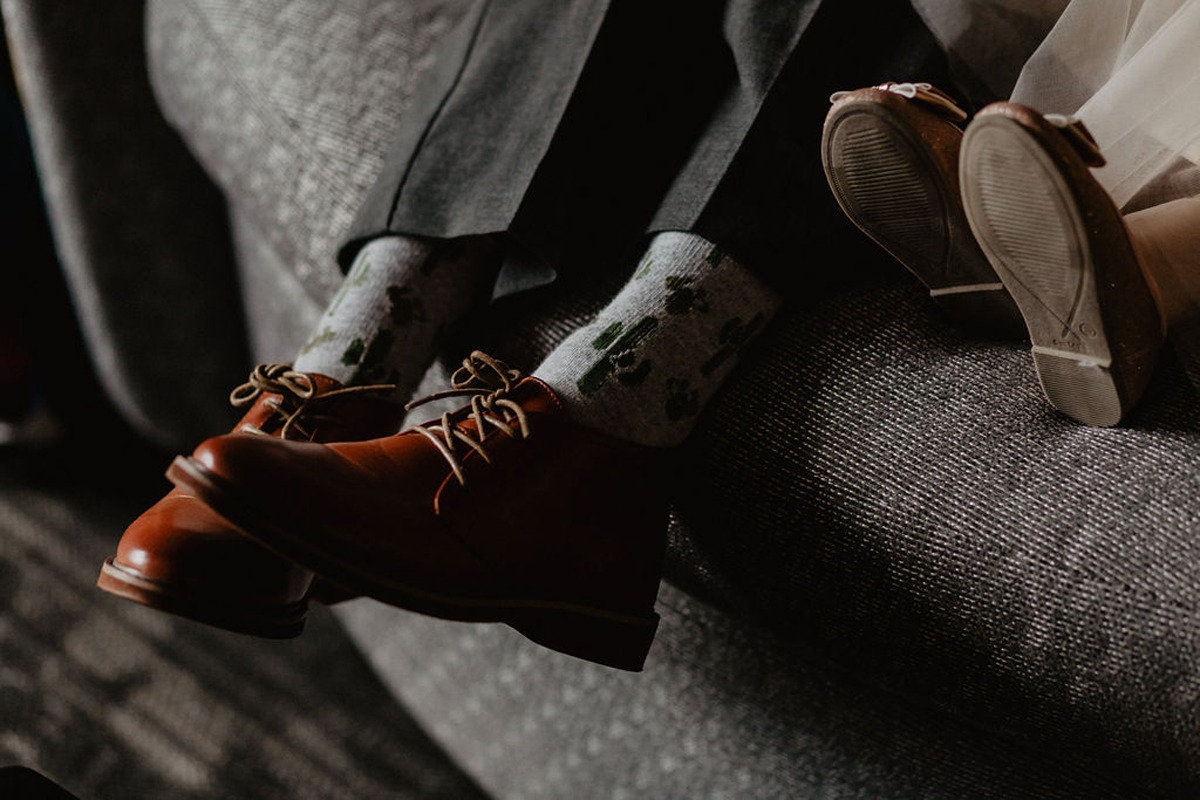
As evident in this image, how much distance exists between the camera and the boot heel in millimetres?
512

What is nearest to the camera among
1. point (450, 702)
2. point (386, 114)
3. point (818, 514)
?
point (818, 514)

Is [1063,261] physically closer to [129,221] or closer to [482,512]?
[482,512]

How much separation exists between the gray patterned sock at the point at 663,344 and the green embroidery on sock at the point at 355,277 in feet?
0.48

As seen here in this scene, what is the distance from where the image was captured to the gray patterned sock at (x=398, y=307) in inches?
23.2

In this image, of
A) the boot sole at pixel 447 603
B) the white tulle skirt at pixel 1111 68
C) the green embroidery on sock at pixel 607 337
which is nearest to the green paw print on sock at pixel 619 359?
the green embroidery on sock at pixel 607 337

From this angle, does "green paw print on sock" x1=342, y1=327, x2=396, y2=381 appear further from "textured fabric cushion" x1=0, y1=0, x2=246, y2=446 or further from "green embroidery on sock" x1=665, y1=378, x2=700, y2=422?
"textured fabric cushion" x1=0, y1=0, x2=246, y2=446

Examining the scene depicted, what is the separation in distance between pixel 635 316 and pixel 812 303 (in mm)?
119

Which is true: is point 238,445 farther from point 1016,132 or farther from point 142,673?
point 142,673

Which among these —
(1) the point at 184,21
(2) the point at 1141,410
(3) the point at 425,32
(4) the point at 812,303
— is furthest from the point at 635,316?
(1) the point at 184,21

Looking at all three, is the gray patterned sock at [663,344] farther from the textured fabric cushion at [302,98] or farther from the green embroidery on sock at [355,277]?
the textured fabric cushion at [302,98]

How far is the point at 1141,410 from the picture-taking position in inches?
20.0

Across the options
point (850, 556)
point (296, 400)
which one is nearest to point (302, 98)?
point (296, 400)

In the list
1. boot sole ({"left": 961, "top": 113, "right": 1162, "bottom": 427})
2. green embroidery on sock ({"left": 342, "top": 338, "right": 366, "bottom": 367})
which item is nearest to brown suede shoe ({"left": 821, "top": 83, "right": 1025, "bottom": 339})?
boot sole ({"left": 961, "top": 113, "right": 1162, "bottom": 427})

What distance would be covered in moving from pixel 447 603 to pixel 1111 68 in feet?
1.45
